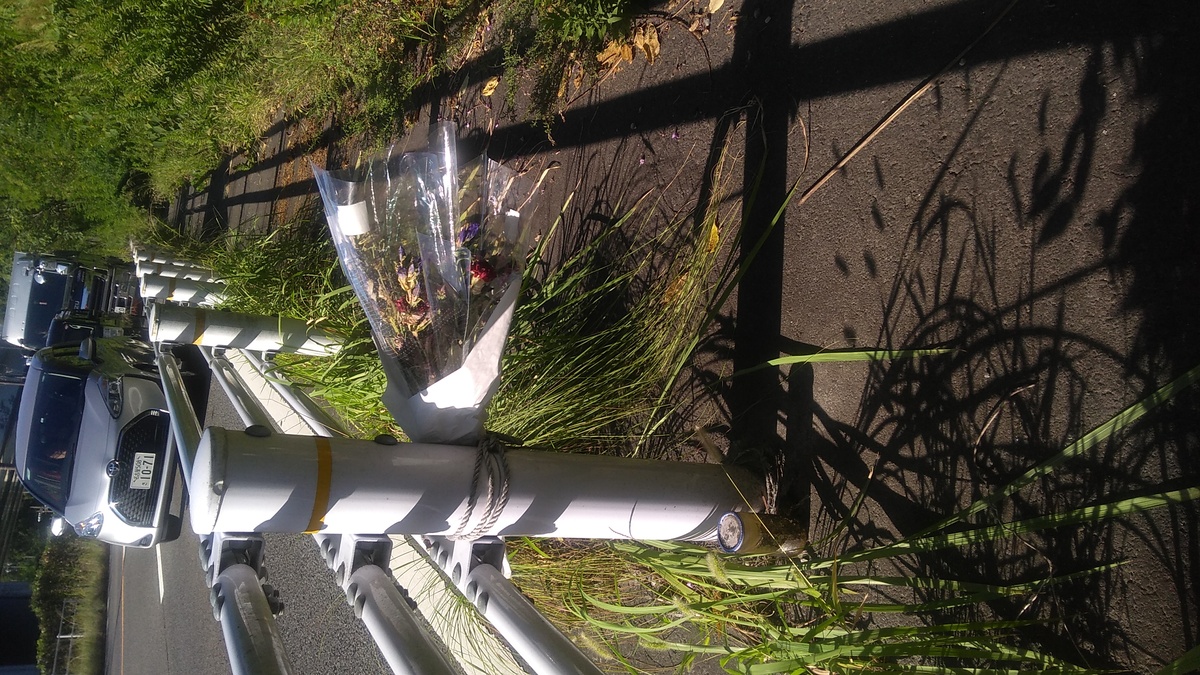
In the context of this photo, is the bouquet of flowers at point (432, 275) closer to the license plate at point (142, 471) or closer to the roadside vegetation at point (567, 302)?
the roadside vegetation at point (567, 302)

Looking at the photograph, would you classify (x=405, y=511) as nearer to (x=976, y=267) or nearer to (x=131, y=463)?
(x=976, y=267)

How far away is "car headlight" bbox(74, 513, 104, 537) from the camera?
5.09 m

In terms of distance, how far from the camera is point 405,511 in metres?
1.59

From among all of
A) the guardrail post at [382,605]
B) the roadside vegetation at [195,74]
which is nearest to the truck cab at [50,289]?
the roadside vegetation at [195,74]

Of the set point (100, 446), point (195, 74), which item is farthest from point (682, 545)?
Result: point (195, 74)

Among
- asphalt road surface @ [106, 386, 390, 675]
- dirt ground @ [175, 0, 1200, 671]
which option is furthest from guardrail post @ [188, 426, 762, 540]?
asphalt road surface @ [106, 386, 390, 675]

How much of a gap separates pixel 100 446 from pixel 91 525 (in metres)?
0.60

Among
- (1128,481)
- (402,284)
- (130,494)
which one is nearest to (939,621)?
(1128,481)

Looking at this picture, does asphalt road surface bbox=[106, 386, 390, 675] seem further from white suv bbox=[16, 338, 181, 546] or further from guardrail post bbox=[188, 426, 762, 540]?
guardrail post bbox=[188, 426, 762, 540]

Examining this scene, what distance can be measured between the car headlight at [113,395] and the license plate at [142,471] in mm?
352

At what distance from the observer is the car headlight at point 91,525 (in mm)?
5086

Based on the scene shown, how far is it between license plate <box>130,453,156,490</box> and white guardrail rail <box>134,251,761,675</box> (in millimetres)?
3221

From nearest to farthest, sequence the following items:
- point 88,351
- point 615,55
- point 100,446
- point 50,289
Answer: point 615,55 < point 100,446 < point 88,351 < point 50,289

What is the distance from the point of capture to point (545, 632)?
1.54 meters
